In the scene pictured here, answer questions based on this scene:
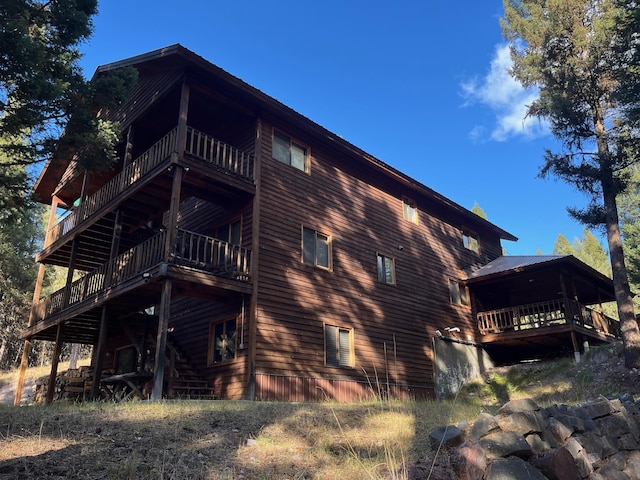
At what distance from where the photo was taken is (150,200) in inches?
622

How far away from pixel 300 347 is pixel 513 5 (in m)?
17.8

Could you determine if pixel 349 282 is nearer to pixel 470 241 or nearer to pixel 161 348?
pixel 161 348

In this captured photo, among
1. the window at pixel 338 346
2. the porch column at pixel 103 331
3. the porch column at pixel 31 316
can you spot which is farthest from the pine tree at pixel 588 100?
the porch column at pixel 31 316

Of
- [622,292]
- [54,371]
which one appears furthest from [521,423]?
[54,371]

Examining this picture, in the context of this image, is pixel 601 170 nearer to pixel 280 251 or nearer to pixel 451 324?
pixel 451 324

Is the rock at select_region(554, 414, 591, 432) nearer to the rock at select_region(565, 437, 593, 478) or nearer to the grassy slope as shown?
the rock at select_region(565, 437, 593, 478)

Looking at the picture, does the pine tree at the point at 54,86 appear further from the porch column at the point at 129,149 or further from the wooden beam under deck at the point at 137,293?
the wooden beam under deck at the point at 137,293

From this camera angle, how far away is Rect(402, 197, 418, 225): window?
21.7m

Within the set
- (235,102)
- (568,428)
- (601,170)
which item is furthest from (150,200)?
(601,170)

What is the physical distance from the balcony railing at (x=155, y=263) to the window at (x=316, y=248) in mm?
2416

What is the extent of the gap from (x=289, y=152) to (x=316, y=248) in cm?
332

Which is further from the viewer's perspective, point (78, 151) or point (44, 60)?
point (78, 151)

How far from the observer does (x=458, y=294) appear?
23.3m

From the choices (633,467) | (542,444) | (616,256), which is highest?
(616,256)
